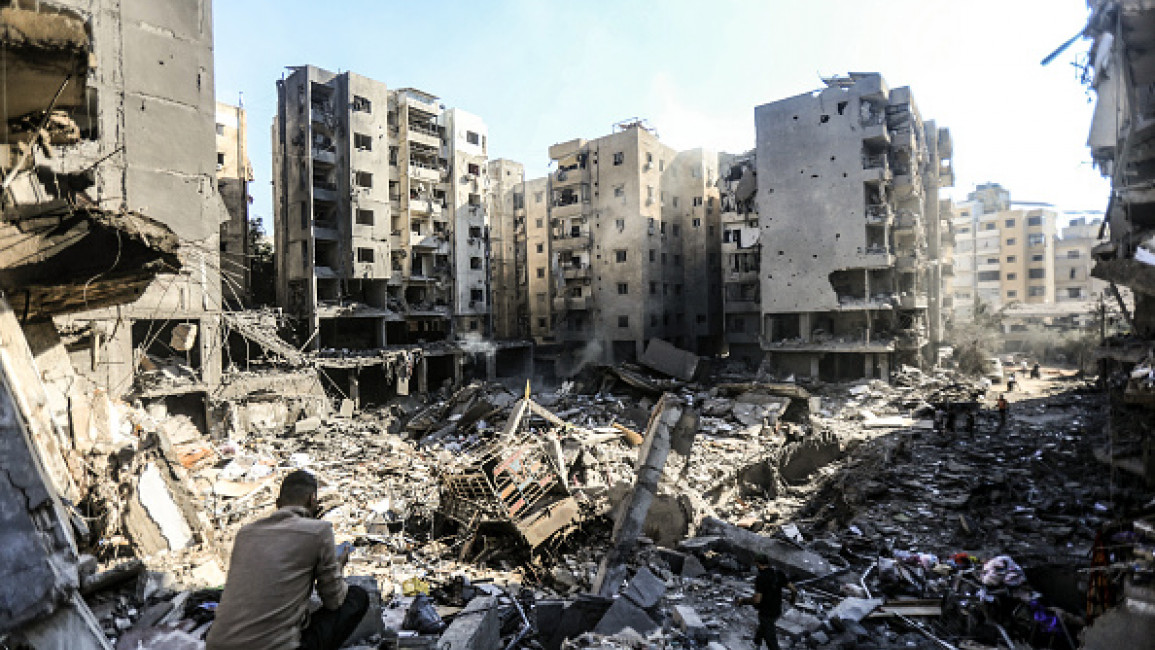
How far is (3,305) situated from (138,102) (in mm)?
17932

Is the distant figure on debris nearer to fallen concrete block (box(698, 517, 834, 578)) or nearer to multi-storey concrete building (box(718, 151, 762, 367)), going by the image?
fallen concrete block (box(698, 517, 834, 578))

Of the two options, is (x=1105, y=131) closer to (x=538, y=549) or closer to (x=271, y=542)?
(x=538, y=549)

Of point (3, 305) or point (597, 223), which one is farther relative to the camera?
point (597, 223)

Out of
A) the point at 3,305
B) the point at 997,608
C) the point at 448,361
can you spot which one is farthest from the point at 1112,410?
the point at 448,361

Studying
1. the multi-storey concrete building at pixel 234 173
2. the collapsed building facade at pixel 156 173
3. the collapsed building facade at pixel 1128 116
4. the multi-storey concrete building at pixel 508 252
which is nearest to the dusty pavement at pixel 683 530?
the collapsed building facade at pixel 156 173

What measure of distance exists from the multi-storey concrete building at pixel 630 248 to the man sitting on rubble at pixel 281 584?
129ft

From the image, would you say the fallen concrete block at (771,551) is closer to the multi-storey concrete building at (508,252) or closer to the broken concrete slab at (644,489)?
the broken concrete slab at (644,489)

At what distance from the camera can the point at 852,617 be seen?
7414 millimetres

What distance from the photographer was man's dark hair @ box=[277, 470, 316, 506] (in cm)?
327

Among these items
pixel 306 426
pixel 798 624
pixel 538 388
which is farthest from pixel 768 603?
pixel 538 388

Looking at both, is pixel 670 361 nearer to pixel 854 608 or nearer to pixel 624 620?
pixel 854 608

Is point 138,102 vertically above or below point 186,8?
below

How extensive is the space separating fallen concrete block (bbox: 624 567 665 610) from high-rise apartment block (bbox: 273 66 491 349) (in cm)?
2873

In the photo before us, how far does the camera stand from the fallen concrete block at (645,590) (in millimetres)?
7281
